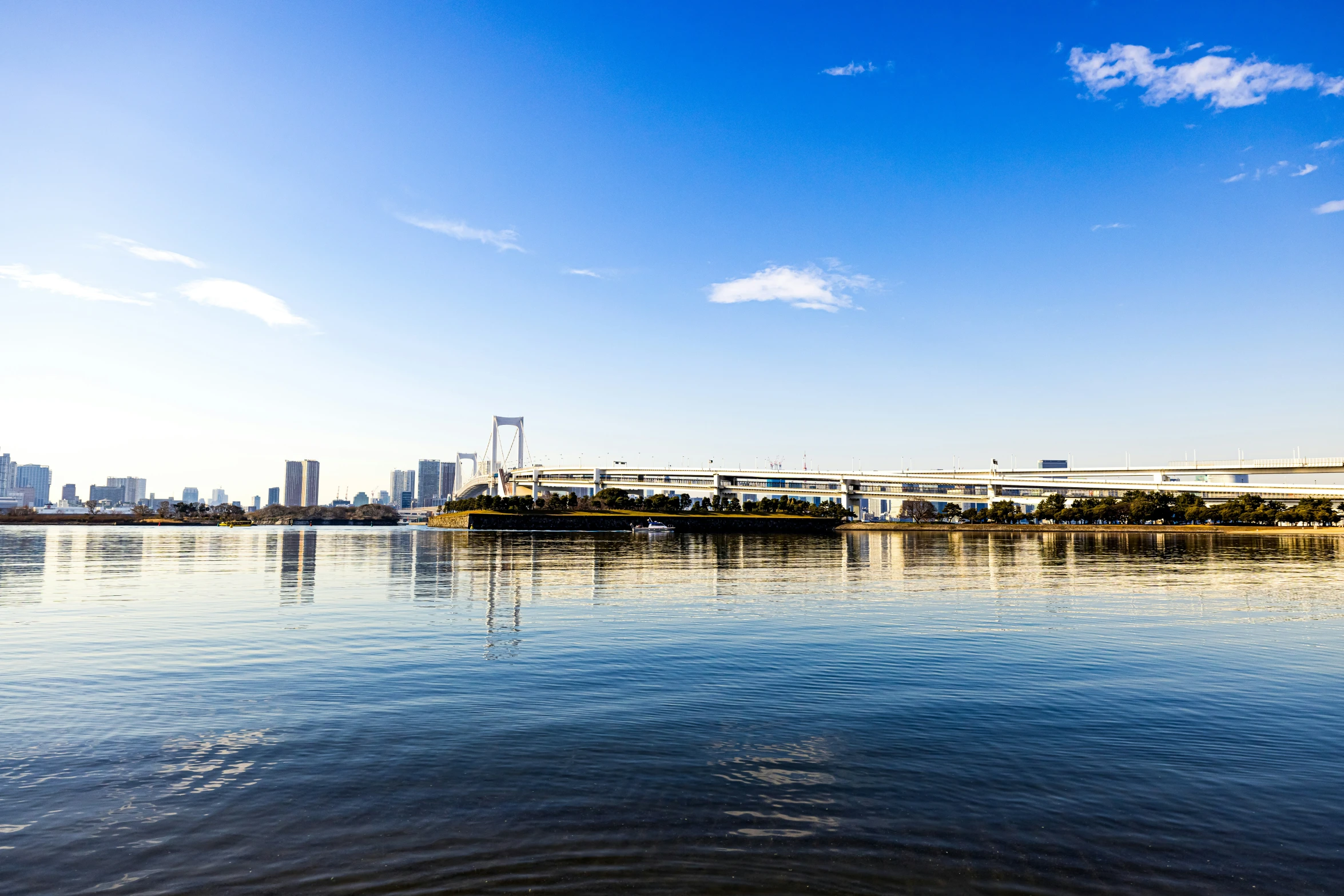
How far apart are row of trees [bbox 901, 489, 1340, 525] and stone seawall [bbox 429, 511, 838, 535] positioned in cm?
3727

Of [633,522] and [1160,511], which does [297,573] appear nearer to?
[633,522]

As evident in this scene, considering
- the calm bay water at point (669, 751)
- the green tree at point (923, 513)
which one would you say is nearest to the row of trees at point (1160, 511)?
the green tree at point (923, 513)

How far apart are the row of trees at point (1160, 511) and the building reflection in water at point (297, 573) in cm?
13114

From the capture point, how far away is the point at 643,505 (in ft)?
495

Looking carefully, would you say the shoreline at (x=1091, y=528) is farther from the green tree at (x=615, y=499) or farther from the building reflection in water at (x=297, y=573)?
the building reflection in water at (x=297, y=573)

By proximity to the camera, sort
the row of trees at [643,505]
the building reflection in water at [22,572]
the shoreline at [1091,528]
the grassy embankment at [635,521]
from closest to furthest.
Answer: the building reflection in water at [22,572] < the shoreline at [1091,528] < the grassy embankment at [635,521] < the row of trees at [643,505]

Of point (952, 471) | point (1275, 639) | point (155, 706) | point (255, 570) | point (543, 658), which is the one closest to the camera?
point (155, 706)

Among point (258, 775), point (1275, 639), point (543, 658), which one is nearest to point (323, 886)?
point (258, 775)

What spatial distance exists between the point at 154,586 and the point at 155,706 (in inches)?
942

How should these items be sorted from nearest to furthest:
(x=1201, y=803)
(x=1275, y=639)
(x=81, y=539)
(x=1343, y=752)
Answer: (x=1201, y=803)
(x=1343, y=752)
(x=1275, y=639)
(x=81, y=539)

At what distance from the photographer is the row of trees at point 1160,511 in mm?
124812

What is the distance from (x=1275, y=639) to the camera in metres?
19.2

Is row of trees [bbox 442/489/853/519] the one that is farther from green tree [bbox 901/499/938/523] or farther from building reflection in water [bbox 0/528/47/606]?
building reflection in water [bbox 0/528/47/606]

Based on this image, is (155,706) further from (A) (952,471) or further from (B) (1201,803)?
A: (A) (952,471)
